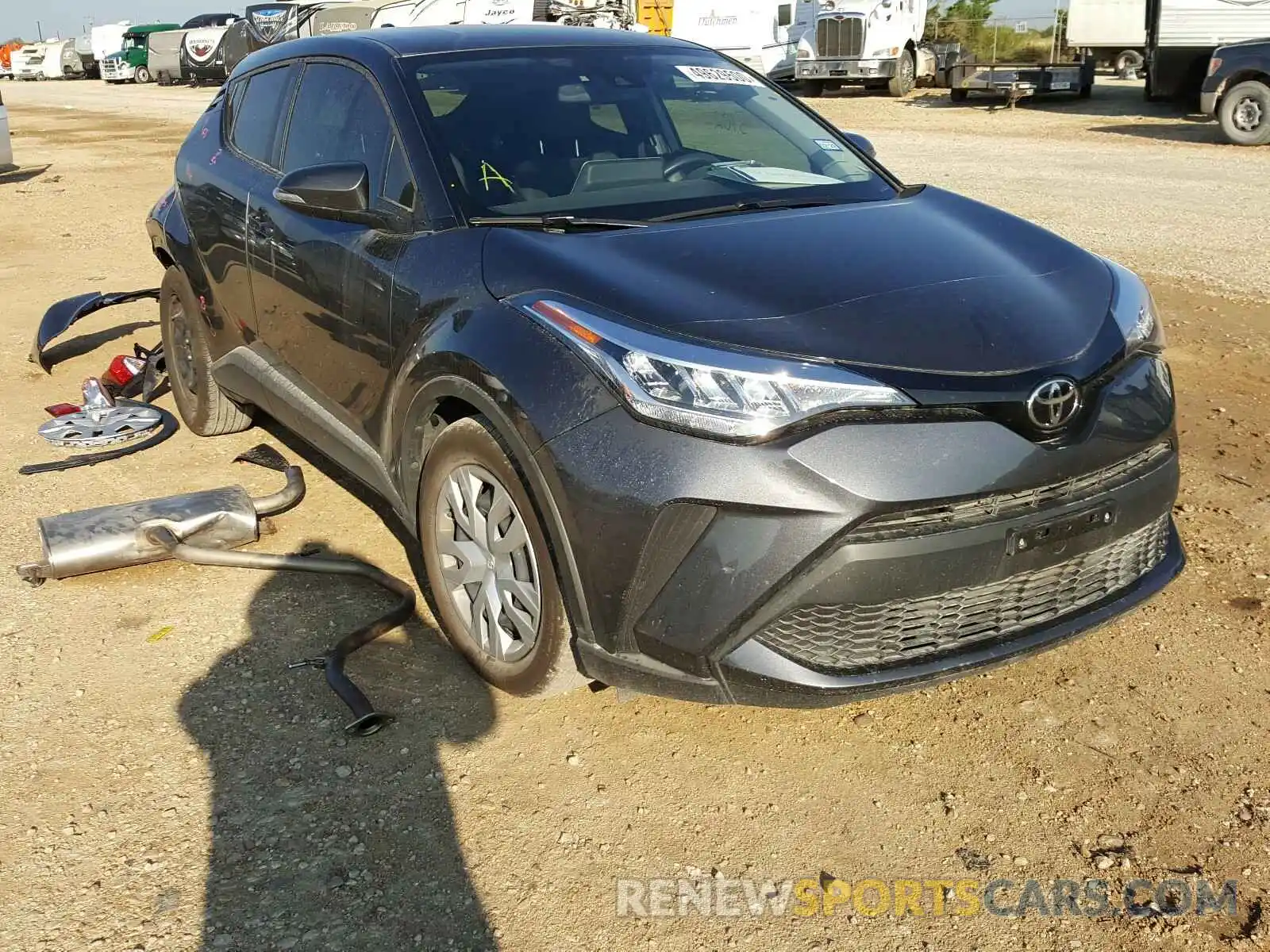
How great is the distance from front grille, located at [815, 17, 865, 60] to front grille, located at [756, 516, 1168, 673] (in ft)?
78.4

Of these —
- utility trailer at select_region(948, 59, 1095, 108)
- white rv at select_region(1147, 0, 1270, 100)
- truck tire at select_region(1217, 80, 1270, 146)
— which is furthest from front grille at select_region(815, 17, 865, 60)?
truck tire at select_region(1217, 80, 1270, 146)

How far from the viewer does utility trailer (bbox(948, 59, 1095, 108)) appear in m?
21.8

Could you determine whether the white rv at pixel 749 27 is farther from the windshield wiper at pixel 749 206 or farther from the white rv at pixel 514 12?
the windshield wiper at pixel 749 206

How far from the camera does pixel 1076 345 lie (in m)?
2.83

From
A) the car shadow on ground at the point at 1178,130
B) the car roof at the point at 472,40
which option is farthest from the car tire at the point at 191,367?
the car shadow on ground at the point at 1178,130

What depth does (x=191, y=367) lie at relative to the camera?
18.3ft

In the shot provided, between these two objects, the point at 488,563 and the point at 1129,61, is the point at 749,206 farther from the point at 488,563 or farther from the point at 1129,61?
the point at 1129,61

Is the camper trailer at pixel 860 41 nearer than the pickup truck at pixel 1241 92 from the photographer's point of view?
No

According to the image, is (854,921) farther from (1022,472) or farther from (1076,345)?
(1076,345)

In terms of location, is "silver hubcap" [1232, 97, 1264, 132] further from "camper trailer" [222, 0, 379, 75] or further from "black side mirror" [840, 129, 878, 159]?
"camper trailer" [222, 0, 379, 75]

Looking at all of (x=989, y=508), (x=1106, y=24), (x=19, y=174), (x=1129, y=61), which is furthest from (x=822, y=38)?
(x=989, y=508)

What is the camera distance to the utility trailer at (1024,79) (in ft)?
71.6

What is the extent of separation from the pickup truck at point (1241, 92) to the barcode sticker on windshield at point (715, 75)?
13.2 m

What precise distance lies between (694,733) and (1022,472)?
1141mm
